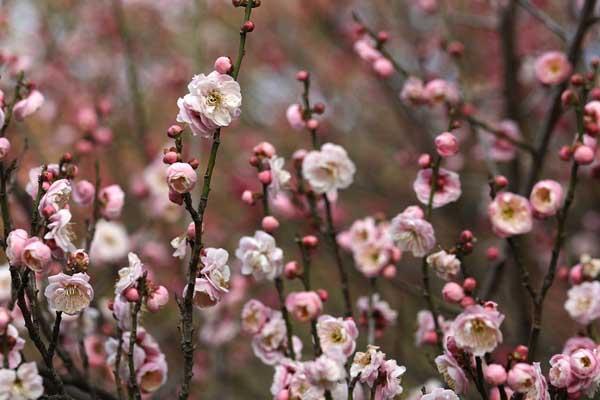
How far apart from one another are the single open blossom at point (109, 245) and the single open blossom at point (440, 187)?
196 cm

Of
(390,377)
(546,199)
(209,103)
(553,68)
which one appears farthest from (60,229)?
(553,68)

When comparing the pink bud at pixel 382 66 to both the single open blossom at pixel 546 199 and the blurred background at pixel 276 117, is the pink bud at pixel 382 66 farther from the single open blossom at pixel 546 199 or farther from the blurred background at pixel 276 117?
the single open blossom at pixel 546 199

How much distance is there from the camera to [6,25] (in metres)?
3.70

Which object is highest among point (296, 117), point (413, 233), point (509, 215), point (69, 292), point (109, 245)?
point (109, 245)

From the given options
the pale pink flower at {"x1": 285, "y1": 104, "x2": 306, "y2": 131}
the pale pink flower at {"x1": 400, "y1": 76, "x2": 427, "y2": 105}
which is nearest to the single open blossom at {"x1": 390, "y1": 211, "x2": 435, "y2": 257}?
the pale pink flower at {"x1": 285, "y1": 104, "x2": 306, "y2": 131}

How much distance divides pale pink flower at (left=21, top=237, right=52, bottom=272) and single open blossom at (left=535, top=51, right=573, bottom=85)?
2.00 meters

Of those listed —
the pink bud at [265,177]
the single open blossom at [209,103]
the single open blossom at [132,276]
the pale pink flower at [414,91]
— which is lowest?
the single open blossom at [132,276]

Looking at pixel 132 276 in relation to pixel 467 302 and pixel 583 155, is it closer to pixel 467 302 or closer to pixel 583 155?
pixel 467 302

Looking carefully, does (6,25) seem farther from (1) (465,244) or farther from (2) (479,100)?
(1) (465,244)

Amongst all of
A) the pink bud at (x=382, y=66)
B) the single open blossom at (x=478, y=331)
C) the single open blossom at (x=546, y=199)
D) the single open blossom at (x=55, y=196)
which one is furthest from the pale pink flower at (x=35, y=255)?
the pink bud at (x=382, y=66)

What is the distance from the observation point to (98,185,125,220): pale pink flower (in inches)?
86.7

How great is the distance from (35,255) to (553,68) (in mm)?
2060

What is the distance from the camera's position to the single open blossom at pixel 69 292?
157cm

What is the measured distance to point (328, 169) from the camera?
2.18 metres
